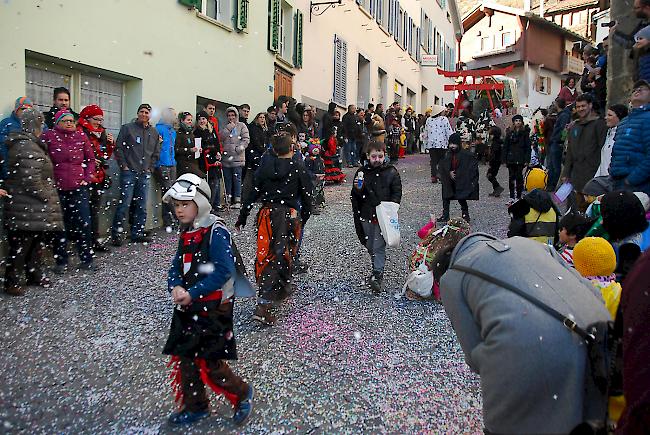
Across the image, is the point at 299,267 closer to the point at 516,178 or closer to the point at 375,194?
the point at 375,194

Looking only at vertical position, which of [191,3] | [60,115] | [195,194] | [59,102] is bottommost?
[195,194]

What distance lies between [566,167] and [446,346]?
150 inches

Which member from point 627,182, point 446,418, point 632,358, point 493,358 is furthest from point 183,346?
point 627,182

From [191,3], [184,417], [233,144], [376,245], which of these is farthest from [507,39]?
[184,417]

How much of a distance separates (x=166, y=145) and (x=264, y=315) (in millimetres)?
4835

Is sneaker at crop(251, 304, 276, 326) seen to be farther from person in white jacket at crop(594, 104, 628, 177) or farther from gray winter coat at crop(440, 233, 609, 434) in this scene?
person in white jacket at crop(594, 104, 628, 177)

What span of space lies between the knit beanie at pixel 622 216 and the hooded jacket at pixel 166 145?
6.87 metres

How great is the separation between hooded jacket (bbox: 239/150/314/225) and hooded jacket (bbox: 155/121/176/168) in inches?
151

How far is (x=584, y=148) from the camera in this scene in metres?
7.36

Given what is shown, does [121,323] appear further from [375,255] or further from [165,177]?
[165,177]

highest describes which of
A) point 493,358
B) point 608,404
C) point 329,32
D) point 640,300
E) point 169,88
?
point 329,32

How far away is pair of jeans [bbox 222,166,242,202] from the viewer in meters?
11.5

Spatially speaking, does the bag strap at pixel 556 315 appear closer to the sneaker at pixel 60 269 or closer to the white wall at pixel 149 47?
the sneaker at pixel 60 269

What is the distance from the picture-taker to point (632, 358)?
5.34ft
